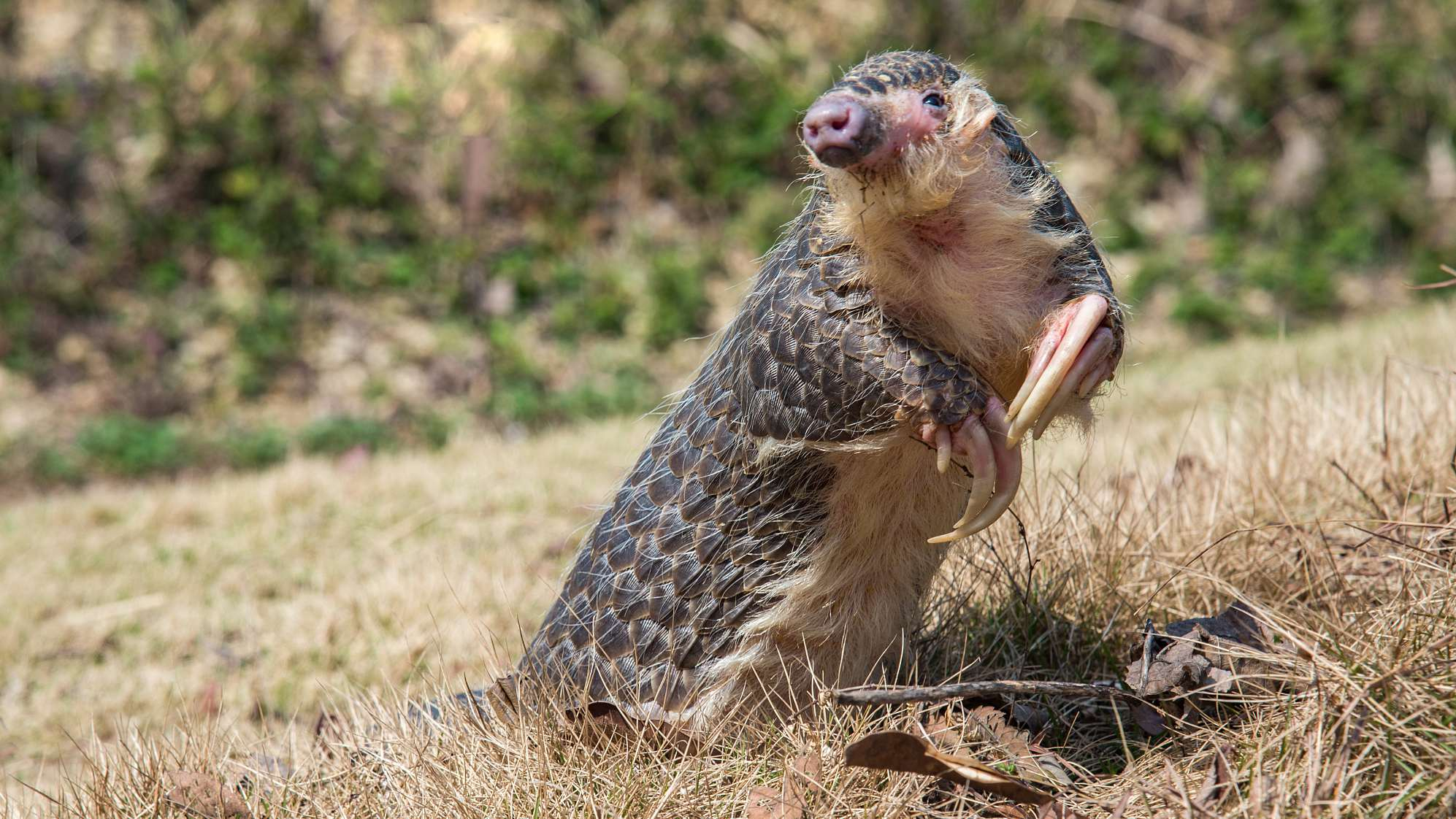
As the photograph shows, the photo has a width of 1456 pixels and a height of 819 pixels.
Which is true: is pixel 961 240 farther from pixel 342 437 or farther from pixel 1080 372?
pixel 342 437

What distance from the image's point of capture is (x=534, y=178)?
771 centimetres

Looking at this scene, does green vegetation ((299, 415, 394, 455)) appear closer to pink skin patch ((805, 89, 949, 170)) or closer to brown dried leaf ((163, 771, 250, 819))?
brown dried leaf ((163, 771, 250, 819))

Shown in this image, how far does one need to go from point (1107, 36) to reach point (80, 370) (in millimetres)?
7111

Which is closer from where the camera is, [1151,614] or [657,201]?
[1151,614]

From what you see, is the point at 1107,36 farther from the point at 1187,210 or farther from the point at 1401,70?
the point at 1401,70

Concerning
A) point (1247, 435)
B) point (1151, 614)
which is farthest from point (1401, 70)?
point (1151, 614)

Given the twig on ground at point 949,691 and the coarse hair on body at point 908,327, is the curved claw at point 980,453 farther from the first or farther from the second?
the twig on ground at point 949,691

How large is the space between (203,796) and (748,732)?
990mm

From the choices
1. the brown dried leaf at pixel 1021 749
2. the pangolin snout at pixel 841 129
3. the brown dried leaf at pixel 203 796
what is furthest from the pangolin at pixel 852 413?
the brown dried leaf at pixel 203 796

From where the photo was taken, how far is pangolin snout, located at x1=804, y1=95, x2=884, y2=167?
5.31ft

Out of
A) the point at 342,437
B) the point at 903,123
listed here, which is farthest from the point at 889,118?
the point at 342,437

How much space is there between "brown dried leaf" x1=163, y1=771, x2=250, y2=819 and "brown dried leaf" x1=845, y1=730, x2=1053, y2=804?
1.11 metres

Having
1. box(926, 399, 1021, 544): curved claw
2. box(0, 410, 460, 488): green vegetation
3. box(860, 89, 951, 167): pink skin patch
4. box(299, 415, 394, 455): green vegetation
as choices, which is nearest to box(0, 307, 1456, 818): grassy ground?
box(926, 399, 1021, 544): curved claw

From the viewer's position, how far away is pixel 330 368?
282 inches
